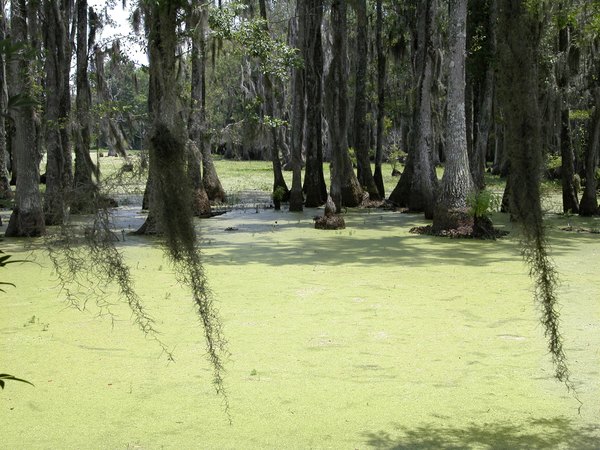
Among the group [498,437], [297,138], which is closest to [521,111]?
[498,437]

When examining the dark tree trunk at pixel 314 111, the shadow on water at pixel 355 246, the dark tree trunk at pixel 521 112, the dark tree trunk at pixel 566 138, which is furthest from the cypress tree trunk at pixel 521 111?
the dark tree trunk at pixel 314 111

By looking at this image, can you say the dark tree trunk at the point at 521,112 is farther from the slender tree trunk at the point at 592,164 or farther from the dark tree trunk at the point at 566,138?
the dark tree trunk at the point at 566,138

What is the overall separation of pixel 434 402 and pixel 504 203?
11420 mm

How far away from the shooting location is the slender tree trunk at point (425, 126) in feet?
51.9

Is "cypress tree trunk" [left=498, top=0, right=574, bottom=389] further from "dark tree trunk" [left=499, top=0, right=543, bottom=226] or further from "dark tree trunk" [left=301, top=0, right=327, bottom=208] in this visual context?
"dark tree trunk" [left=301, top=0, right=327, bottom=208]

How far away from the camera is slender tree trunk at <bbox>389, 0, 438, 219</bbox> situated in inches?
622

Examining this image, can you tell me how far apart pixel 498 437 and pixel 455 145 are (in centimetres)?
959

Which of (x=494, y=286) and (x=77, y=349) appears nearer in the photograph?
(x=77, y=349)

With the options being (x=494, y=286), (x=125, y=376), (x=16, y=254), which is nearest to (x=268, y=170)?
(x=16, y=254)

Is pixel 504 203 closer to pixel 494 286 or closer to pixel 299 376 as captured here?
pixel 494 286

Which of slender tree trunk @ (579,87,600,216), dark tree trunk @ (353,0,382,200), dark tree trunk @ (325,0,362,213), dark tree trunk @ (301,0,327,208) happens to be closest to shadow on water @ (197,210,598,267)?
dark tree trunk @ (325,0,362,213)

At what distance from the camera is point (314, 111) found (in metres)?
19.0

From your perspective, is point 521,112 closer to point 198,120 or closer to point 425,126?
point 425,126

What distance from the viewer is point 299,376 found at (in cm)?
518
